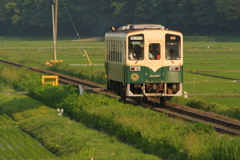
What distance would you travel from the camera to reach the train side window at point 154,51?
71.2 feet

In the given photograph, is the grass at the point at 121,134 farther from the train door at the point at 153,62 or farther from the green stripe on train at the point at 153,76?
the train door at the point at 153,62

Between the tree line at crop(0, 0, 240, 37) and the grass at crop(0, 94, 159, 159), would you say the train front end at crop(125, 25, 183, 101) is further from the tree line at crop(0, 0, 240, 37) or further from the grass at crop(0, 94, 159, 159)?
the tree line at crop(0, 0, 240, 37)

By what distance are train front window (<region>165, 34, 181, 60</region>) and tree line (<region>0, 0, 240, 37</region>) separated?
244 feet

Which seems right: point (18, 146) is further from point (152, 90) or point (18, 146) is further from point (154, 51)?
point (154, 51)

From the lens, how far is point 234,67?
44.4m

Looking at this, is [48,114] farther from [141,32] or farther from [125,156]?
[125,156]

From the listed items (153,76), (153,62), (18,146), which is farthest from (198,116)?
(18,146)

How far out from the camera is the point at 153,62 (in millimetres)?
21656

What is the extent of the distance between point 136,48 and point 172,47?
1389 mm

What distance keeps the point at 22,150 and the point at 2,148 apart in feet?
2.45

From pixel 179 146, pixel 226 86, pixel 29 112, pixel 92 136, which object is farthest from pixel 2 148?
pixel 226 86

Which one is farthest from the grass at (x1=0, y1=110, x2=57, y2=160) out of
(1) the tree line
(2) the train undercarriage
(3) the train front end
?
(1) the tree line

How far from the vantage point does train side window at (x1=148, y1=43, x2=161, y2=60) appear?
21.7 m

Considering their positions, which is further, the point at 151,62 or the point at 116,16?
the point at 116,16
